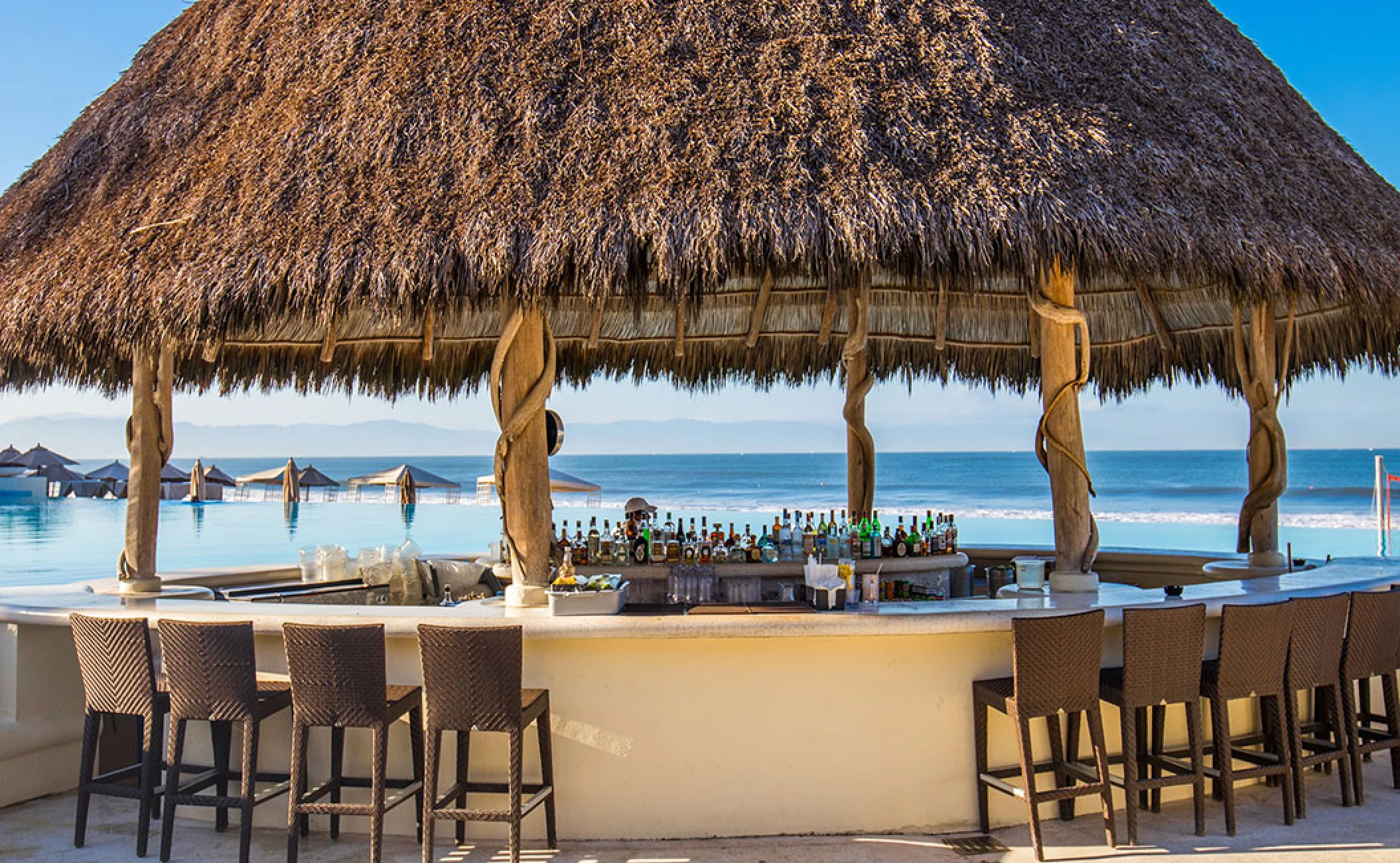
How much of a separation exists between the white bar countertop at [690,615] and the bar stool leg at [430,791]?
1.63 ft

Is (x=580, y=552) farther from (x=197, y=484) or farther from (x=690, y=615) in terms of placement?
(x=197, y=484)

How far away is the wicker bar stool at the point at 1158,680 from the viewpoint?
404cm

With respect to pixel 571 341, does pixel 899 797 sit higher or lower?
lower

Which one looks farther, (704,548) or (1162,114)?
(704,548)

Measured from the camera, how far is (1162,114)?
4.78 metres

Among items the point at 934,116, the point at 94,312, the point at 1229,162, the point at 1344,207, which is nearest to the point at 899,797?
the point at 934,116

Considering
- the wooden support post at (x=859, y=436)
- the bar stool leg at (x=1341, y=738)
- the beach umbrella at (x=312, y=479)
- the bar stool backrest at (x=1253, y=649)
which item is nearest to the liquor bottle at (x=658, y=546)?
the wooden support post at (x=859, y=436)

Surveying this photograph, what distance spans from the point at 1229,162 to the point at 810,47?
202cm

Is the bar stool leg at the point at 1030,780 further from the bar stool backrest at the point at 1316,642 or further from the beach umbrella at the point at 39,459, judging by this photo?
the beach umbrella at the point at 39,459

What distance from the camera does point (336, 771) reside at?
4.20m

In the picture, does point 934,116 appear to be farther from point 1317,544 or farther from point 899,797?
point 1317,544

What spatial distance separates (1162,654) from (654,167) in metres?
2.87

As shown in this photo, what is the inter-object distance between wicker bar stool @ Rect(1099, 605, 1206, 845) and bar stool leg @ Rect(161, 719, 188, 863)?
367 centimetres

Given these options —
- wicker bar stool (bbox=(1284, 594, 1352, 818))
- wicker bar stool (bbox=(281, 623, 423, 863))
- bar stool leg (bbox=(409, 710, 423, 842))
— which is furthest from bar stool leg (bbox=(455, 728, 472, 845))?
wicker bar stool (bbox=(1284, 594, 1352, 818))
